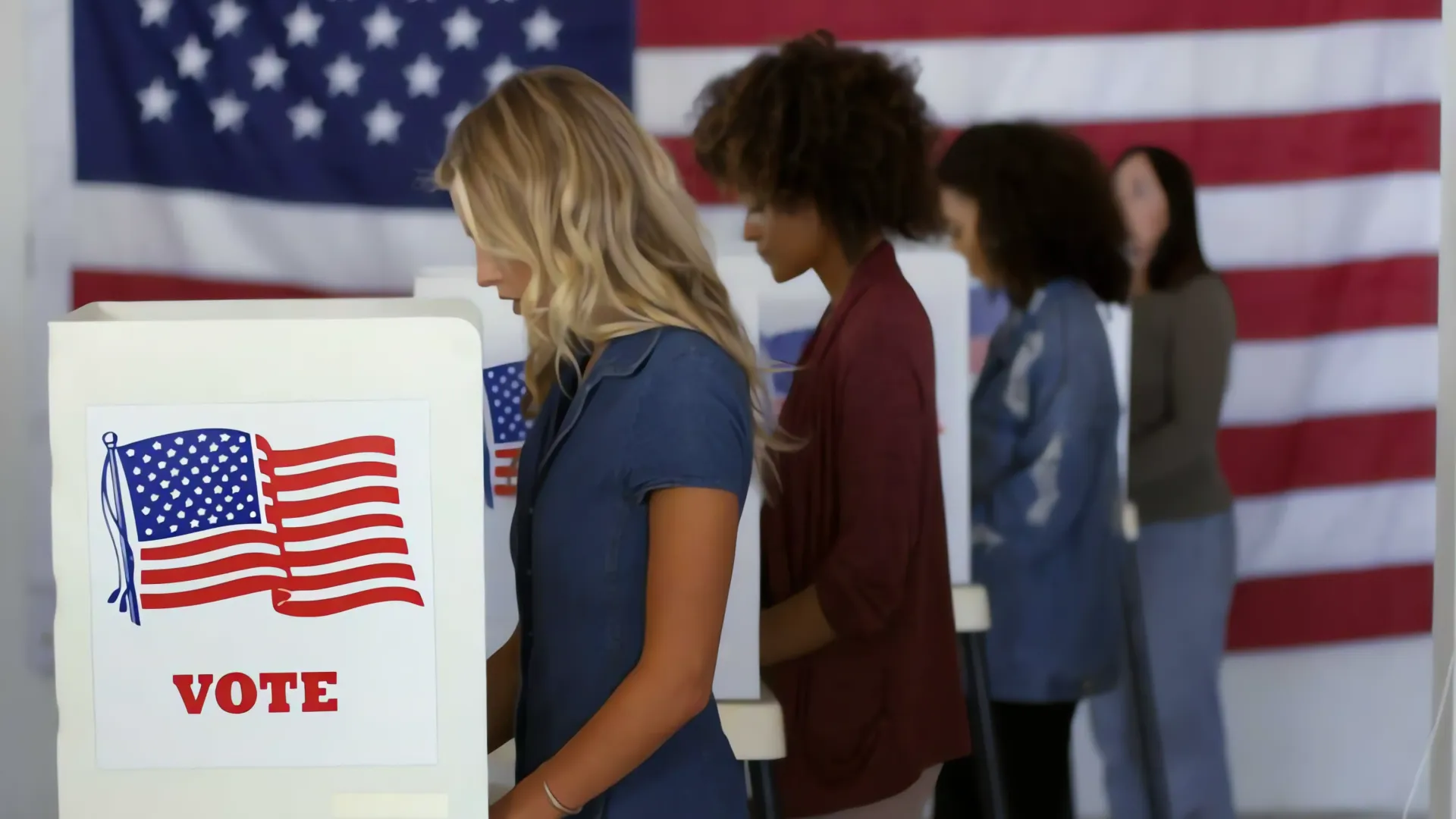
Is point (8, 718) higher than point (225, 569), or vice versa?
point (225, 569)

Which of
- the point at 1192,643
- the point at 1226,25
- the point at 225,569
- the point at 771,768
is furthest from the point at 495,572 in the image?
the point at 1226,25

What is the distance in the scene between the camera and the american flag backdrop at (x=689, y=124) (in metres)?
2.12

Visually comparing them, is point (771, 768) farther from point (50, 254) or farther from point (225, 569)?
point (50, 254)

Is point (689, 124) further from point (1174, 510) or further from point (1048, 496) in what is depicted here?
point (1174, 510)

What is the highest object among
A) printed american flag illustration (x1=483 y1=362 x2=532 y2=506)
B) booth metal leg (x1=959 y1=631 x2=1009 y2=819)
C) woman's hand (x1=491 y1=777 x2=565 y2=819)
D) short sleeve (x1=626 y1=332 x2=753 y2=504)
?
short sleeve (x1=626 y1=332 x2=753 y2=504)

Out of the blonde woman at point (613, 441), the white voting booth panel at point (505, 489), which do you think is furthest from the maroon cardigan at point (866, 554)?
the blonde woman at point (613, 441)

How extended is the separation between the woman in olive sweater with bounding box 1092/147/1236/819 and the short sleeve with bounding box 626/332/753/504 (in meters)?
1.19

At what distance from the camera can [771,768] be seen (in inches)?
72.2

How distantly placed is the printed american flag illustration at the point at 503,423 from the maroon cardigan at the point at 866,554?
0.33 m

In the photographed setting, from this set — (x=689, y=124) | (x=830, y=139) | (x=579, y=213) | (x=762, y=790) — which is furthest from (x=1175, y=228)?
(x=579, y=213)

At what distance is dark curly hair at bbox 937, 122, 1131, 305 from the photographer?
2.11 m

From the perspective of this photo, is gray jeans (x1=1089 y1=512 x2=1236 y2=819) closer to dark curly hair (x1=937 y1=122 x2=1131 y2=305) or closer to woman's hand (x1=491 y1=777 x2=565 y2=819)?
dark curly hair (x1=937 y1=122 x2=1131 y2=305)

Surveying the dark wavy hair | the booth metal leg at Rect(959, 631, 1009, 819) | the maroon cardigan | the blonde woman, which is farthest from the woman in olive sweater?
the blonde woman

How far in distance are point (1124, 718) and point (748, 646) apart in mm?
815
